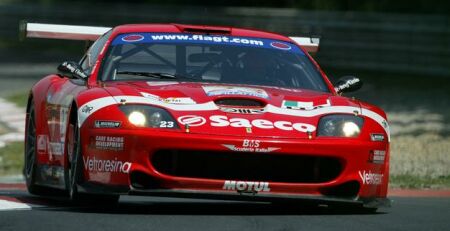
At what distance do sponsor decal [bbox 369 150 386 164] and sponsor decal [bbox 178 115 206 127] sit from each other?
1041 mm

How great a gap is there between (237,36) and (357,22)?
54.1 ft

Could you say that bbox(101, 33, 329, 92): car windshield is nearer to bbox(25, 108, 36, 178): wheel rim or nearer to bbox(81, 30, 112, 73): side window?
bbox(81, 30, 112, 73): side window

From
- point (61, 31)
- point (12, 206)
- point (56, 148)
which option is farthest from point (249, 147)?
point (61, 31)

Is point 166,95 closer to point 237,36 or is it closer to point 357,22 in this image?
point 237,36

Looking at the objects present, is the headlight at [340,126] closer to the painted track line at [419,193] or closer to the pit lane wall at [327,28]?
the painted track line at [419,193]

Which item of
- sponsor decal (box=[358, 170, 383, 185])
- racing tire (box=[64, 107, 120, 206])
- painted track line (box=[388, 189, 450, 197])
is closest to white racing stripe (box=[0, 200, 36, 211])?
racing tire (box=[64, 107, 120, 206])

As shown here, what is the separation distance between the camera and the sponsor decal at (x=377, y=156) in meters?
7.91

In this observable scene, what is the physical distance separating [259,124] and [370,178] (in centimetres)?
78

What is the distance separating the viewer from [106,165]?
25.0 feet

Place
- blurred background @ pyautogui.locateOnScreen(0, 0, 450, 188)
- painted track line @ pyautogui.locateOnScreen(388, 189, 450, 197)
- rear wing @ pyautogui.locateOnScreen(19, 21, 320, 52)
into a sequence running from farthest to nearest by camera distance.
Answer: blurred background @ pyautogui.locateOnScreen(0, 0, 450, 188), painted track line @ pyautogui.locateOnScreen(388, 189, 450, 197), rear wing @ pyautogui.locateOnScreen(19, 21, 320, 52)

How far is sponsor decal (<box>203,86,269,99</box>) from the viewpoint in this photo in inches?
313

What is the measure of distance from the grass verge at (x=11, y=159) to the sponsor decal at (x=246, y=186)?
21.3 feet

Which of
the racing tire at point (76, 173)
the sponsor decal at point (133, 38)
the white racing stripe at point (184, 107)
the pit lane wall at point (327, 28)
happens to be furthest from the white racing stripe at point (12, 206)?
the pit lane wall at point (327, 28)

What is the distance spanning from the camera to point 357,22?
2561 centimetres
